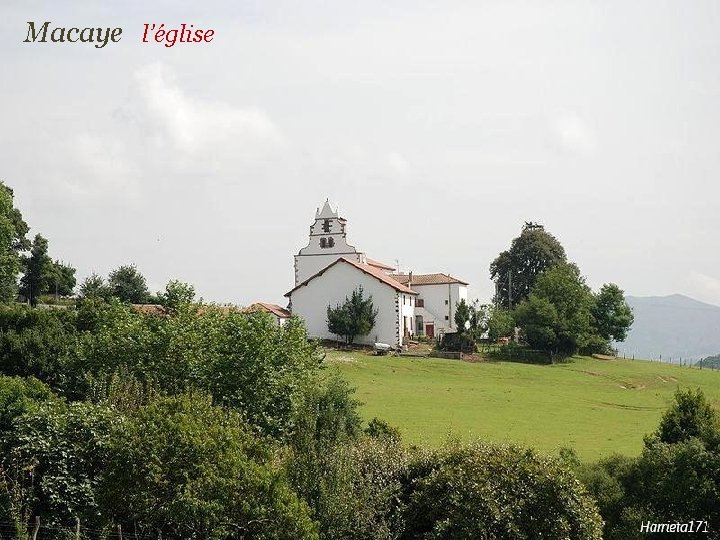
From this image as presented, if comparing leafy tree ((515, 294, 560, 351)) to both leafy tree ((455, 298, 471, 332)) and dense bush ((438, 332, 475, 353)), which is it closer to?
leafy tree ((455, 298, 471, 332))

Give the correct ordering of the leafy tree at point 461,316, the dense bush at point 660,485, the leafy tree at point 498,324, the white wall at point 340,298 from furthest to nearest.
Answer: the leafy tree at point 498,324 → the leafy tree at point 461,316 → the white wall at point 340,298 → the dense bush at point 660,485

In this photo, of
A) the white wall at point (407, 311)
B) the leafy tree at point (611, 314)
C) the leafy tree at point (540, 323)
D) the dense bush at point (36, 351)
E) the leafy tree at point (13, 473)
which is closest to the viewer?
the leafy tree at point (13, 473)

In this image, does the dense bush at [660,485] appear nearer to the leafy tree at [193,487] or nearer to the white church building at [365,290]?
the leafy tree at [193,487]

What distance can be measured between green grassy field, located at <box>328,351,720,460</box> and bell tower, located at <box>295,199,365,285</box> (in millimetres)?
28549

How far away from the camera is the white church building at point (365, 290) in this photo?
85312 millimetres

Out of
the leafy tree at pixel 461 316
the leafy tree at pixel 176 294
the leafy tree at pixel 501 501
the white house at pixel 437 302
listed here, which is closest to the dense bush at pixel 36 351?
the leafy tree at pixel 176 294

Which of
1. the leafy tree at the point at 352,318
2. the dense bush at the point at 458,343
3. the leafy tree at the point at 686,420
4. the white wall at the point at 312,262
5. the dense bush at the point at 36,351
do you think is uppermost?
the white wall at the point at 312,262

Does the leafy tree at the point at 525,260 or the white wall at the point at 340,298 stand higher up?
the leafy tree at the point at 525,260

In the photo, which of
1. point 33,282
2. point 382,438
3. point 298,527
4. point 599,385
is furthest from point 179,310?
point 33,282

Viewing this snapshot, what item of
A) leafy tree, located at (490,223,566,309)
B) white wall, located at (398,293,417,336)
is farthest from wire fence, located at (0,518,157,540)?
leafy tree, located at (490,223,566,309)

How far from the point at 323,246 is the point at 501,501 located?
8200 cm

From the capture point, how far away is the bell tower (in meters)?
103

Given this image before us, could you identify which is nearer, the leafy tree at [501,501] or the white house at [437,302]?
the leafy tree at [501,501]

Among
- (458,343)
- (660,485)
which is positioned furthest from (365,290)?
(660,485)
